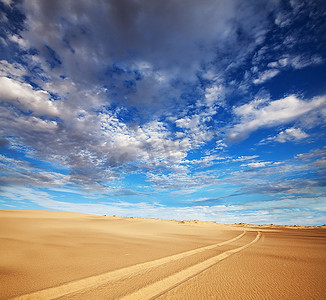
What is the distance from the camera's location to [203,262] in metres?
3.87

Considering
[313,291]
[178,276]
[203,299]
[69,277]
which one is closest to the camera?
[203,299]

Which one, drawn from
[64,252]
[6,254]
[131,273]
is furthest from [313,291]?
[6,254]

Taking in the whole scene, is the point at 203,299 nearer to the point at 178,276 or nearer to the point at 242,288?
the point at 242,288

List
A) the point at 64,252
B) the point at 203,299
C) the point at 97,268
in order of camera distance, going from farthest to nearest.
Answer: the point at 64,252 < the point at 97,268 < the point at 203,299

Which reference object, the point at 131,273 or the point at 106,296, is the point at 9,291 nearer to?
the point at 106,296

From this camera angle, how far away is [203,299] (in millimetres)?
Answer: 2100

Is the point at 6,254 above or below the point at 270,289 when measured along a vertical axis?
above

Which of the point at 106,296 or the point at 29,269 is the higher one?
the point at 29,269

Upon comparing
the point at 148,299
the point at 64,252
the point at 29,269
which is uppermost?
the point at 64,252

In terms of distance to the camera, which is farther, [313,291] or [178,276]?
[178,276]

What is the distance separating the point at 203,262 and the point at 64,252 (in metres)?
3.31

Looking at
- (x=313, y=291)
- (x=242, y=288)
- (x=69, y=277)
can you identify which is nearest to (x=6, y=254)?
(x=69, y=277)

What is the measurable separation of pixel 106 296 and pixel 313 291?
264 cm

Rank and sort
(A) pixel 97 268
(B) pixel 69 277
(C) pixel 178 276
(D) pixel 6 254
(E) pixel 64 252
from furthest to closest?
1. (E) pixel 64 252
2. (D) pixel 6 254
3. (A) pixel 97 268
4. (C) pixel 178 276
5. (B) pixel 69 277
